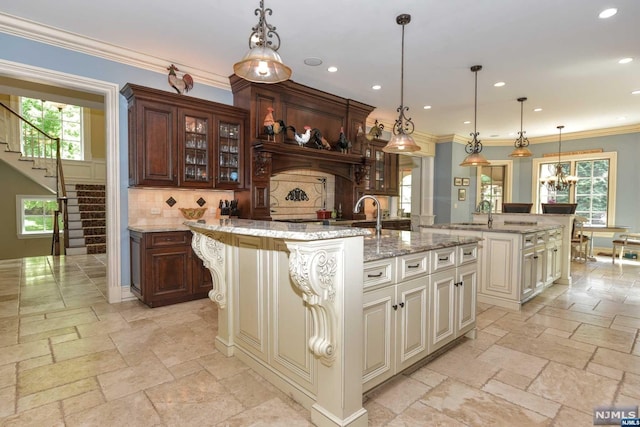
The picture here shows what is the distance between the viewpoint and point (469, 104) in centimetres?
600

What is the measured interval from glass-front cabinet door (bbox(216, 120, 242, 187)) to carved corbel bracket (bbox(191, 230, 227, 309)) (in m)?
2.01

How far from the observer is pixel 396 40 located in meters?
3.62

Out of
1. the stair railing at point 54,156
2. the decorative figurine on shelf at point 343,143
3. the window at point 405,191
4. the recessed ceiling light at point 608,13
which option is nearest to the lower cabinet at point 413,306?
the recessed ceiling light at point 608,13

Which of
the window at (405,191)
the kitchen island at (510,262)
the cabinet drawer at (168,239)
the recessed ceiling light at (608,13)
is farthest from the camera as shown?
the window at (405,191)

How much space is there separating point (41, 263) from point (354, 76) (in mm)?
6285

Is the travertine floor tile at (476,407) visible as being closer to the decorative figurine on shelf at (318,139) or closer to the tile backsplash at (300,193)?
the tile backsplash at (300,193)

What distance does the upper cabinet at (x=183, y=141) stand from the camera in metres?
3.84

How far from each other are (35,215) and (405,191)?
392 inches

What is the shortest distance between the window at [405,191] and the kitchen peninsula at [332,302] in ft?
24.9

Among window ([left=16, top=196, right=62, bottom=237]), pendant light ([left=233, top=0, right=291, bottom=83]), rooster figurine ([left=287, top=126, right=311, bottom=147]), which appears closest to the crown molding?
rooster figurine ([left=287, top=126, right=311, bottom=147])

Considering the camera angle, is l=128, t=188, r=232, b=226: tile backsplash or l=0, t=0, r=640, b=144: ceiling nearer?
l=0, t=0, r=640, b=144: ceiling

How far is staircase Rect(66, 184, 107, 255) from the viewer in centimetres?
703

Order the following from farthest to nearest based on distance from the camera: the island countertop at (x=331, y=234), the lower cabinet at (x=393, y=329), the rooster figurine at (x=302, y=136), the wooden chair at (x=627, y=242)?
the wooden chair at (x=627, y=242), the rooster figurine at (x=302, y=136), the lower cabinet at (x=393, y=329), the island countertop at (x=331, y=234)

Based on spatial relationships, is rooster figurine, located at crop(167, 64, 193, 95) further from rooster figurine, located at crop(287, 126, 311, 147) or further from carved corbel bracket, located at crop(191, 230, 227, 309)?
carved corbel bracket, located at crop(191, 230, 227, 309)
